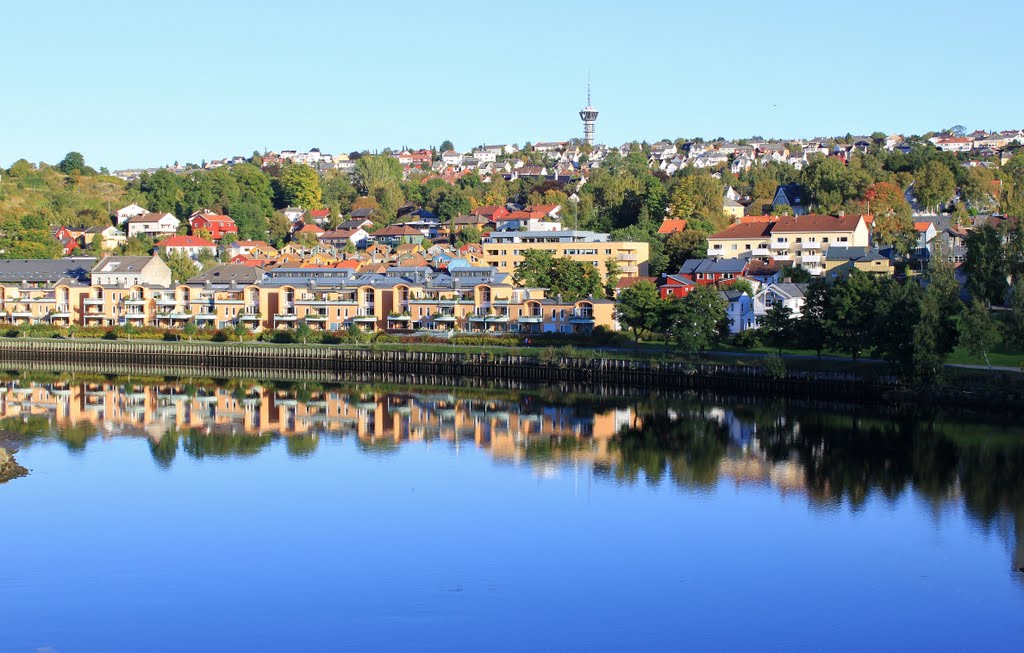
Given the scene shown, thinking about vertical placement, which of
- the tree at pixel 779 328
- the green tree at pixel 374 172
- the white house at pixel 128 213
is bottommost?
the tree at pixel 779 328

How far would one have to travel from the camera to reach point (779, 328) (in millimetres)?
41312

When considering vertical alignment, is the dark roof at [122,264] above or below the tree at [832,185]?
below

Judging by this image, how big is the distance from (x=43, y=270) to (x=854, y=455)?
45155 millimetres

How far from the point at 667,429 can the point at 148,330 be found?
1196 inches

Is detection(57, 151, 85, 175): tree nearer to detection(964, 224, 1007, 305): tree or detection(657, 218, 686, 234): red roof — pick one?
detection(657, 218, 686, 234): red roof

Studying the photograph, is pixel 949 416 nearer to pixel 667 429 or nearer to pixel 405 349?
pixel 667 429

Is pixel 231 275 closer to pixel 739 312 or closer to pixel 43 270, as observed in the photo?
pixel 43 270

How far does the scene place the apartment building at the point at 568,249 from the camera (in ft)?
193

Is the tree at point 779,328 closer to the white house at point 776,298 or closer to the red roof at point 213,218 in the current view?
the white house at point 776,298

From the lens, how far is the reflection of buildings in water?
32.2 metres

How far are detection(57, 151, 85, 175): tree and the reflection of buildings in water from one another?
64.6 metres

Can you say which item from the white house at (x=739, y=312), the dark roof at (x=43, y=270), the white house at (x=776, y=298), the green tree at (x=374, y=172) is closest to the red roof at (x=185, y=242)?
the dark roof at (x=43, y=270)

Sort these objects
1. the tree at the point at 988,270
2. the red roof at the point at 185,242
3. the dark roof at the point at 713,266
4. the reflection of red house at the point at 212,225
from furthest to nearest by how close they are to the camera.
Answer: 1. the reflection of red house at the point at 212,225
2. the red roof at the point at 185,242
3. the dark roof at the point at 713,266
4. the tree at the point at 988,270

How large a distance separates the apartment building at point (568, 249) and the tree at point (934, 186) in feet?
55.4
